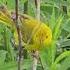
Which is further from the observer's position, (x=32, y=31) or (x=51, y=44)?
(x=51, y=44)

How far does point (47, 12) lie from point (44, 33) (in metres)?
1.03

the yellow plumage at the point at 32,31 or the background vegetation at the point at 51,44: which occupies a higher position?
the yellow plumage at the point at 32,31

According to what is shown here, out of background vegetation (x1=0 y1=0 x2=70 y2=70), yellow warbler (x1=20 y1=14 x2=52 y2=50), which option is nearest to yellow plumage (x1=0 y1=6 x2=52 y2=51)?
yellow warbler (x1=20 y1=14 x2=52 y2=50)

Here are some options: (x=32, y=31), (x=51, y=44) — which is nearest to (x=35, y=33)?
(x=32, y=31)

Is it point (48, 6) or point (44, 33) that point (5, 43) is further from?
point (44, 33)

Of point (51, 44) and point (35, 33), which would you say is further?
point (51, 44)

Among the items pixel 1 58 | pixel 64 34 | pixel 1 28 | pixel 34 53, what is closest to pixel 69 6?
pixel 64 34

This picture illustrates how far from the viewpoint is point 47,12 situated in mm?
1641

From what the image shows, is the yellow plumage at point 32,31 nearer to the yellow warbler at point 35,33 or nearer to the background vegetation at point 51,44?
the yellow warbler at point 35,33

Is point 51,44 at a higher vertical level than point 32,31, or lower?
lower

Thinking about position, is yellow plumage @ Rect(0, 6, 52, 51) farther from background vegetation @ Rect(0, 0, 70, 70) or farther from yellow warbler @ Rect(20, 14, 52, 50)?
background vegetation @ Rect(0, 0, 70, 70)

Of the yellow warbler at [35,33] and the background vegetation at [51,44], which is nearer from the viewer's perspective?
the yellow warbler at [35,33]

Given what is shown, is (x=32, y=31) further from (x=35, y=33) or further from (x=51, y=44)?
(x=51, y=44)

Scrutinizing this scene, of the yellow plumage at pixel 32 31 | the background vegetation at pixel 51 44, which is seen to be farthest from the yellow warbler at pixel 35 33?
the background vegetation at pixel 51 44
